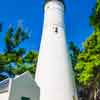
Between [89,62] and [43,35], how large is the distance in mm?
4180

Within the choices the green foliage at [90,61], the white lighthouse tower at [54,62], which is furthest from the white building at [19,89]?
the green foliage at [90,61]

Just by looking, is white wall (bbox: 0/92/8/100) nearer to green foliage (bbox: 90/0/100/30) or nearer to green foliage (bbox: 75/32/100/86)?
green foliage (bbox: 75/32/100/86)

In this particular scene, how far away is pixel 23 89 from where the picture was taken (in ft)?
45.9

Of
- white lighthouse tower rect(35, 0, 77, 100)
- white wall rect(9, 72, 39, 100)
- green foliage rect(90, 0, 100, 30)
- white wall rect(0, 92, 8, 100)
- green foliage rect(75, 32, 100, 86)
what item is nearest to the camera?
white wall rect(0, 92, 8, 100)

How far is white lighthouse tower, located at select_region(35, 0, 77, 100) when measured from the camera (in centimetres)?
1606

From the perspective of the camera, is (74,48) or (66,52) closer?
(66,52)

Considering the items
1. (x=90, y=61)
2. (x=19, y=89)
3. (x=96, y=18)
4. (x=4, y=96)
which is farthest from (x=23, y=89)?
(x=96, y=18)

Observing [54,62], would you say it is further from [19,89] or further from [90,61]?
[90,61]

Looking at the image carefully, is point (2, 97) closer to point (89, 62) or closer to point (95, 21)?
point (89, 62)

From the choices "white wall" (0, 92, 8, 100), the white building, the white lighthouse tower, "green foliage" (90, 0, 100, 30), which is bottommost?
"white wall" (0, 92, 8, 100)

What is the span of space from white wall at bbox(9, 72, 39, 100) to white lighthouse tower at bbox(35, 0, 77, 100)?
1106 millimetres

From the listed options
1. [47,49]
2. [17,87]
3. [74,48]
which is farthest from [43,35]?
[74,48]

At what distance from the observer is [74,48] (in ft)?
87.0

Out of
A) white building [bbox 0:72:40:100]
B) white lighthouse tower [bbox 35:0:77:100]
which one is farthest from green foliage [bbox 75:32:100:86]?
white building [bbox 0:72:40:100]
